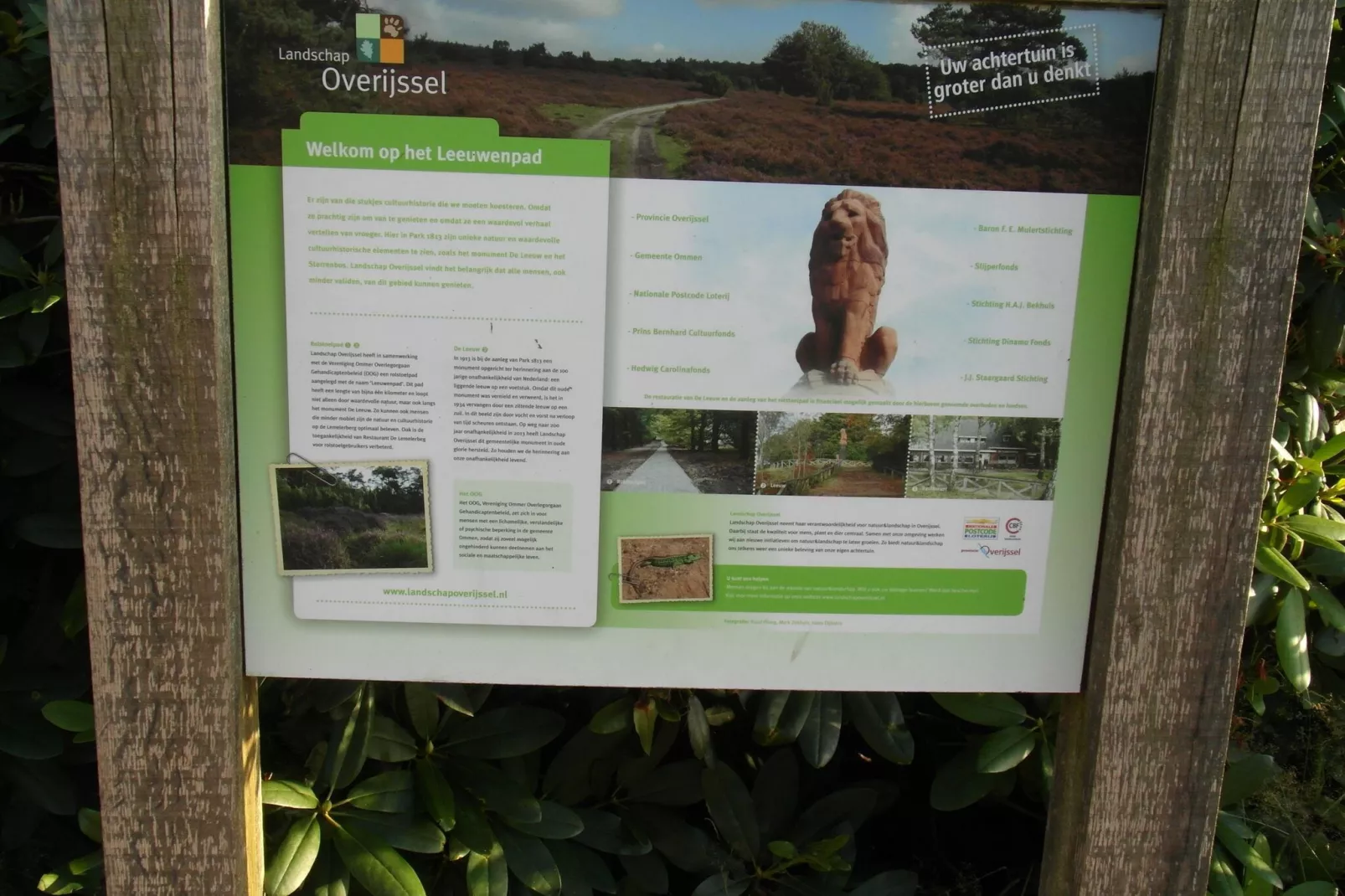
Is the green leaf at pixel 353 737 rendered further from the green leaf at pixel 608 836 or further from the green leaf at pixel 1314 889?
the green leaf at pixel 1314 889

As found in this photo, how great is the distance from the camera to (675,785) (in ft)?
6.56

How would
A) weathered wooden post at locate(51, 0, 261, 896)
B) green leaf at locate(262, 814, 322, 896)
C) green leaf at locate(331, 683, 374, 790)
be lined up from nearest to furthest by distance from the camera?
weathered wooden post at locate(51, 0, 261, 896), green leaf at locate(262, 814, 322, 896), green leaf at locate(331, 683, 374, 790)

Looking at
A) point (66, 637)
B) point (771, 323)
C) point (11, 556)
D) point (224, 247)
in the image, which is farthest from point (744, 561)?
point (11, 556)

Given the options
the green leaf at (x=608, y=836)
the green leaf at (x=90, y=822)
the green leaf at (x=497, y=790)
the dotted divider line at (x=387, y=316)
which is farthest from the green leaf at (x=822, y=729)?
the green leaf at (x=90, y=822)

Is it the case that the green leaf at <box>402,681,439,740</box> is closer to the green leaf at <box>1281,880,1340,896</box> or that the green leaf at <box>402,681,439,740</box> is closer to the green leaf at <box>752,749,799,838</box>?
the green leaf at <box>752,749,799,838</box>

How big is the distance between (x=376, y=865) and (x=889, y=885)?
3.13 feet

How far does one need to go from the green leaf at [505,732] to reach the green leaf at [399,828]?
0.53 ft

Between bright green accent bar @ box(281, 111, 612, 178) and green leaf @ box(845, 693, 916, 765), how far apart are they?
1.14 metres

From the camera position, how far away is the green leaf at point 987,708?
183 centimetres

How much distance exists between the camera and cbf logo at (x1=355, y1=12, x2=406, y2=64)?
130 centimetres

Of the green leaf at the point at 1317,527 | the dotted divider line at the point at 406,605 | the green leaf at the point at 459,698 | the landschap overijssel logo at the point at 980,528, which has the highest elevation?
the landschap overijssel logo at the point at 980,528

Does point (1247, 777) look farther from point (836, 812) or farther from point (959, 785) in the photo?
point (836, 812)

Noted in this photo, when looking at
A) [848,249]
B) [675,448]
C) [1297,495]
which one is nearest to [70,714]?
[675,448]

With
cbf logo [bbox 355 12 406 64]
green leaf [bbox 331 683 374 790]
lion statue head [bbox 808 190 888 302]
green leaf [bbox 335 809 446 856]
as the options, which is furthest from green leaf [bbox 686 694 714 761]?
cbf logo [bbox 355 12 406 64]
